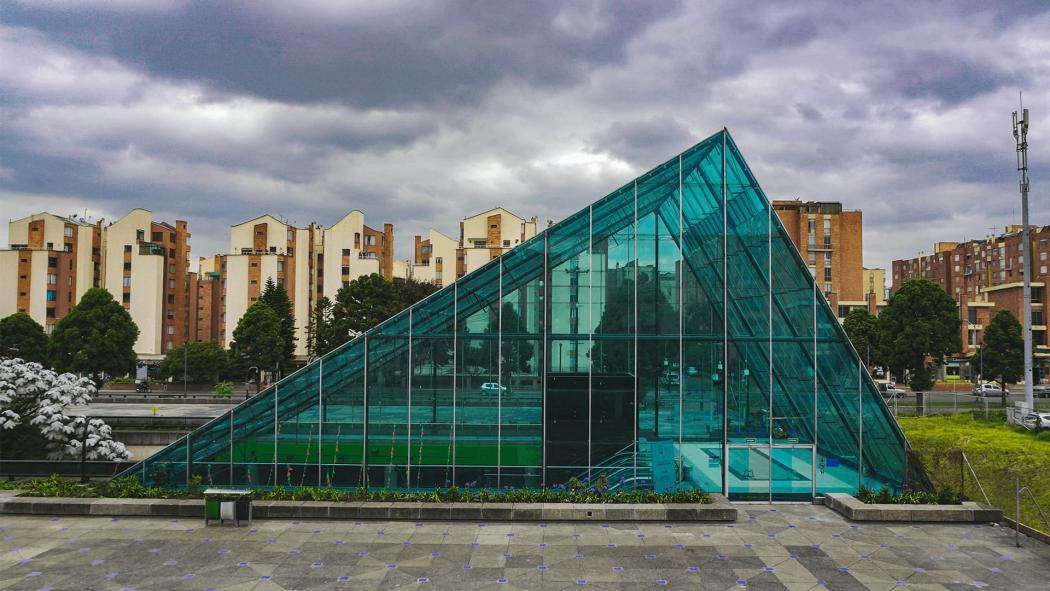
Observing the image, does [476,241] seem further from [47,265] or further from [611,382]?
[611,382]

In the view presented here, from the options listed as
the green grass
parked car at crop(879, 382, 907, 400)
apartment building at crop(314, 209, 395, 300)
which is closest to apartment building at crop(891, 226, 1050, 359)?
parked car at crop(879, 382, 907, 400)

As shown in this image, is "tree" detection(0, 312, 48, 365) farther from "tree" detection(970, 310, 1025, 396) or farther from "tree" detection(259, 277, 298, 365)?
"tree" detection(970, 310, 1025, 396)

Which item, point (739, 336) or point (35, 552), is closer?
point (35, 552)

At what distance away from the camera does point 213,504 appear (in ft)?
54.3

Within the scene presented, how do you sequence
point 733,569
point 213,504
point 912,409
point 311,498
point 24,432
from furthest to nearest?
1. point 912,409
2. point 24,432
3. point 311,498
4. point 213,504
5. point 733,569

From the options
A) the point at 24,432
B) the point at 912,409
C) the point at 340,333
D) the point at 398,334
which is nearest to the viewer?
the point at 398,334

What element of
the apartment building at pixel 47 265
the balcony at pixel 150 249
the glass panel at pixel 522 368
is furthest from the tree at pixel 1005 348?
the apartment building at pixel 47 265

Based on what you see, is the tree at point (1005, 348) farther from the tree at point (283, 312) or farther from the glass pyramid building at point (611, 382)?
the tree at point (283, 312)

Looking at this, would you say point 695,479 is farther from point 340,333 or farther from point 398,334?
point 340,333

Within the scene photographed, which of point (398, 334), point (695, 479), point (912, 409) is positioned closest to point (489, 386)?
point (398, 334)

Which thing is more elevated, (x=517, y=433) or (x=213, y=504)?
(x=517, y=433)

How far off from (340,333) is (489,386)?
44.8 metres

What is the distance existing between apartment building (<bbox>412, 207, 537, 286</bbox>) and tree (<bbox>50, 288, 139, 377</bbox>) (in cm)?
4255

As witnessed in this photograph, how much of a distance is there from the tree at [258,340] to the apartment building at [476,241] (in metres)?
30.0
